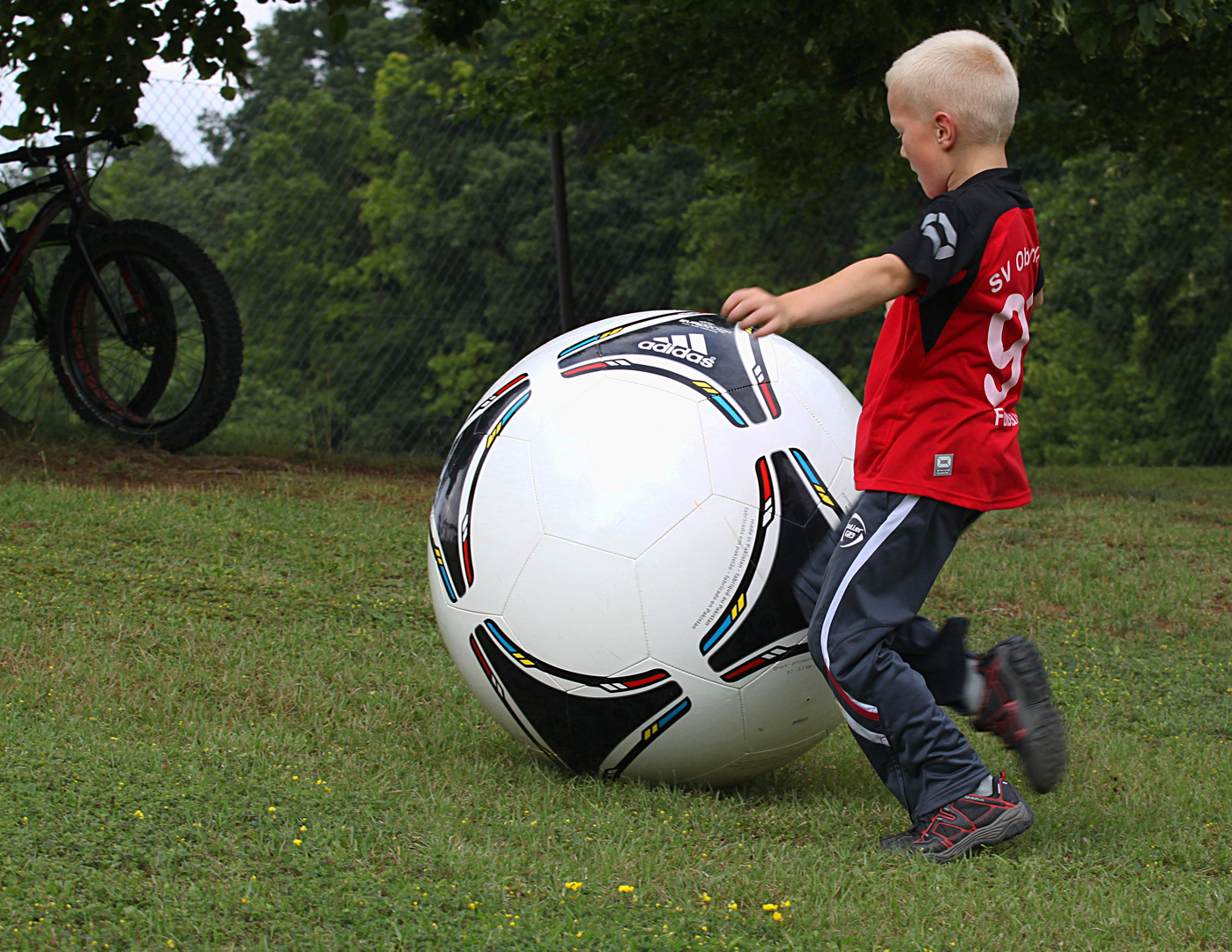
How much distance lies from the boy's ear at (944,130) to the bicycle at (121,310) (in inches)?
223

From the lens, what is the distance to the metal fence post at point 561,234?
1100cm

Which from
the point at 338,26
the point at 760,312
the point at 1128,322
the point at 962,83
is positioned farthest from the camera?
the point at 1128,322

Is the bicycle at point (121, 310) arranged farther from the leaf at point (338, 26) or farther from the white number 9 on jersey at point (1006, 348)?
the white number 9 on jersey at point (1006, 348)

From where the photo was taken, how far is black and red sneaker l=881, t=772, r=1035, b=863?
2.86 meters

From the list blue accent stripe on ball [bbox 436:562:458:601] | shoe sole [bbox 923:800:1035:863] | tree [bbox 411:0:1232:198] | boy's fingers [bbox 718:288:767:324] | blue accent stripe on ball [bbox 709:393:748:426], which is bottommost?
shoe sole [bbox 923:800:1035:863]

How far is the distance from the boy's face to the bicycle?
5605mm

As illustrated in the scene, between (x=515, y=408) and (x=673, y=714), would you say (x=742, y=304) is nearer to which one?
(x=515, y=408)

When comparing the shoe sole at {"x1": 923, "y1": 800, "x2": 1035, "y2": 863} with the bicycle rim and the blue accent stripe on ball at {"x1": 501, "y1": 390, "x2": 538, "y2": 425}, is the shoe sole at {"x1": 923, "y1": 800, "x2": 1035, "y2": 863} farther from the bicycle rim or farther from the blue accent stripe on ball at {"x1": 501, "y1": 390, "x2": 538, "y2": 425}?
the bicycle rim

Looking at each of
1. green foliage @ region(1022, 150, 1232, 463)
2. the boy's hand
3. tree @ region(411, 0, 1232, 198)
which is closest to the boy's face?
the boy's hand

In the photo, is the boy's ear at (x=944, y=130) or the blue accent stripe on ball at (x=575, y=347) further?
the blue accent stripe on ball at (x=575, y=347)

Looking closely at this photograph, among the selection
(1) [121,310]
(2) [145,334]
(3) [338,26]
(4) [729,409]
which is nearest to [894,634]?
(4) [729,409]

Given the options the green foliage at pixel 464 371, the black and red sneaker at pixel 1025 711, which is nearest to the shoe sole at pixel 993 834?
the black and red sneaker at pixel 1025 711

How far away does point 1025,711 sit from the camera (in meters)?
2.98

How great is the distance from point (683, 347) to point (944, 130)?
2.91 ft
